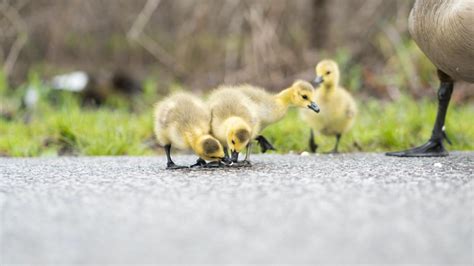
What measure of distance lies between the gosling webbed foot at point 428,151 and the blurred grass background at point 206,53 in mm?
1370

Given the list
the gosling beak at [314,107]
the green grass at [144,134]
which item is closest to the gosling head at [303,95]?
the gosling beak at [314,107]

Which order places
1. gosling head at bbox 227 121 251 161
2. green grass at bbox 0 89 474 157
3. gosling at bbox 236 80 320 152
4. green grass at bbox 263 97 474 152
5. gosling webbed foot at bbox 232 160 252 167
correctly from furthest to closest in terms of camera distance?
green grass at bbox 263 97 474 152 → green grass at bbox 0 89 474 157 → gosling at bbox 236 80 320 152 → gosling webbed foot at bbox 232 160 252 167 → gosling head at bbox 227 121 251 161

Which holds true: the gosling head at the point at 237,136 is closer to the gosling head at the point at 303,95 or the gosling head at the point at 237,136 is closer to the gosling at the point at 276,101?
the gosling at the point at 276,101

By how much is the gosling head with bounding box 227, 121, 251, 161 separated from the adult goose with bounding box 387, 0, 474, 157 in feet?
3.84

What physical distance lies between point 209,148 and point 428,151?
1677 millimetres

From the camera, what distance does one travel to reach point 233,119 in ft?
10.7

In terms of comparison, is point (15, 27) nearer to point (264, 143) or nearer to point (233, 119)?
point (264, 143)

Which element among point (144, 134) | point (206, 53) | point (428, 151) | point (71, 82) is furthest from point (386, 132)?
point (71, 82)

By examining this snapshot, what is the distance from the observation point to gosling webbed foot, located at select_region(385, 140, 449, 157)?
4.05 meters

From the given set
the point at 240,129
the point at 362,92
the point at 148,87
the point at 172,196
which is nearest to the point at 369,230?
the point at 172,196

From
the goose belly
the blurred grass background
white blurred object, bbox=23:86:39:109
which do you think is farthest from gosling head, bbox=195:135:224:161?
white blurred object, bbox=23:86:39:109

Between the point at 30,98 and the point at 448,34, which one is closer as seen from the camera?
the point at 448,34

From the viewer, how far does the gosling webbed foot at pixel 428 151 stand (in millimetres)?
4051

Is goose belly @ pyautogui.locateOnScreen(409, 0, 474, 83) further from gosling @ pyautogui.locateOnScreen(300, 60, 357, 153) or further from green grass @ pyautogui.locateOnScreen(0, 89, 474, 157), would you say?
green grass @ pyautogui.locateOnScreen(0, 89, 474, 157)
